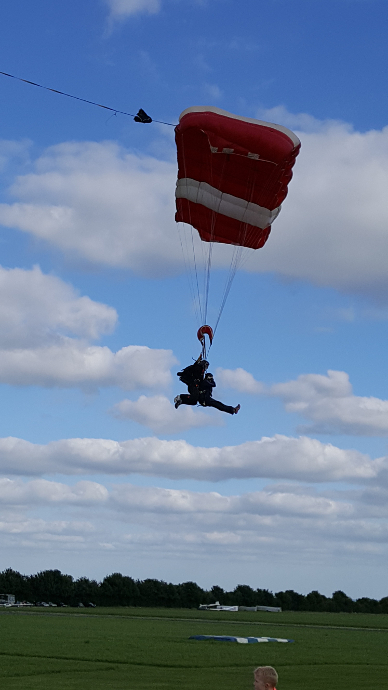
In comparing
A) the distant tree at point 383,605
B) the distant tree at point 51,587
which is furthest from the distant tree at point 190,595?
the distant tree at point 383,605

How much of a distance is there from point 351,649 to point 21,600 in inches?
2804

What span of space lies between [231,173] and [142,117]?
6.04 meters

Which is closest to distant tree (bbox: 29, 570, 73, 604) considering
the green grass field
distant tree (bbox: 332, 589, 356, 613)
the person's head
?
distant tree (bbox: 332, 589, 356, 613)

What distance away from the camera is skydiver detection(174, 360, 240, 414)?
60.1 feet

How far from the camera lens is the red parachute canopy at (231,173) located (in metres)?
18.2

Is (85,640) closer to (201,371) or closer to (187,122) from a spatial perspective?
(201,371)

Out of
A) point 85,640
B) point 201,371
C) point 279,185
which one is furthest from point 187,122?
point 85,640

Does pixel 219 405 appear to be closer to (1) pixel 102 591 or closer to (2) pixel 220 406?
(2) pixel 220 406

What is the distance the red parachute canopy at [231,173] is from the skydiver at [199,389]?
14.0ft

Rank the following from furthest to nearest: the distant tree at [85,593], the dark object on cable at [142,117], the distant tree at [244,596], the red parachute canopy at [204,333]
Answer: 1. the distant tree at [244,596]
2. the distant tree at [85,593]
3. the red parachute canopy at [204,333]
4. the dark object on cable at [142,117]

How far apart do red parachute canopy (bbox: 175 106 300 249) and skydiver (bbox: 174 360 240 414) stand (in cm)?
428

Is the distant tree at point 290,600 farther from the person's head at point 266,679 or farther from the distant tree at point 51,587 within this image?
the person's head at point 266,679

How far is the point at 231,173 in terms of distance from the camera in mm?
19562

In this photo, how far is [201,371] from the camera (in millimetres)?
18438
